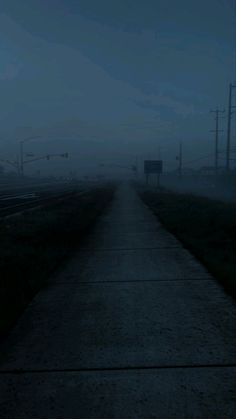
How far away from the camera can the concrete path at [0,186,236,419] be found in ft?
13.3

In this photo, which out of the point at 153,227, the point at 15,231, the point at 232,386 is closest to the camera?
the point at 232,386

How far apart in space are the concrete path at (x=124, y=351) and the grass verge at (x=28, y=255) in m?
0.28

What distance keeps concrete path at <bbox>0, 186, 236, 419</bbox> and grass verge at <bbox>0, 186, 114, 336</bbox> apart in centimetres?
28

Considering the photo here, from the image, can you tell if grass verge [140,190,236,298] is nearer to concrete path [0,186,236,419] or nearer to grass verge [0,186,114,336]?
concrete path [0,186,236,419]

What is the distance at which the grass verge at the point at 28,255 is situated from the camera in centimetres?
743

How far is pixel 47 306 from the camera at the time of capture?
23.9 feet

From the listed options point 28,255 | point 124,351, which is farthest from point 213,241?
point 124,351

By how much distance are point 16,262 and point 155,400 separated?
6.75 m

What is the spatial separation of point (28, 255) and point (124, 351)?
21.6ft

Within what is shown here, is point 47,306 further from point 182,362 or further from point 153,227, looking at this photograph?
point 153,227

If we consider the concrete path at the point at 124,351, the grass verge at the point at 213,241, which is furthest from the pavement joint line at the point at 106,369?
the grass verge at the point at 213,241

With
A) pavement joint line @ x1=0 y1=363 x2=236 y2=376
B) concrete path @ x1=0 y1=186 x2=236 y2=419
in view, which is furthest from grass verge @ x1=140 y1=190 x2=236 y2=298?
pavement joint line @ x1=0 y1=363 x2=236 y2=376

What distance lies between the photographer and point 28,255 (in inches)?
452

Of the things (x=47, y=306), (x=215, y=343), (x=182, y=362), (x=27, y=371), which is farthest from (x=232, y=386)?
(x=47, y=306)
